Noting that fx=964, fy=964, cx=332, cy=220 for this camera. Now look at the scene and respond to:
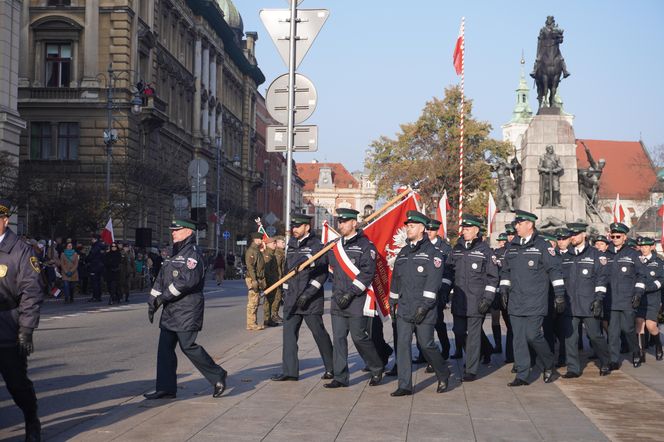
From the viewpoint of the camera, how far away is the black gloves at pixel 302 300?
10680mm

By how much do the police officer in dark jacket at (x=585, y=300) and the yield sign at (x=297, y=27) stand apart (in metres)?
4.58

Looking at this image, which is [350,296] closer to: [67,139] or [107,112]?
[107,112]

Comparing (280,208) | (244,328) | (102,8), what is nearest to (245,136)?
(280,208)

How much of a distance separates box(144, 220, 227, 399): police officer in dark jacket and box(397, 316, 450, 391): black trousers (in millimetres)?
1873

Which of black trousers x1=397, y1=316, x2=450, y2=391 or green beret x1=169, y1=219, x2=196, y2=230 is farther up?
green beret x1=169, y1=219, x2=196, y2=230

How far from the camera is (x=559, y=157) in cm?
2997

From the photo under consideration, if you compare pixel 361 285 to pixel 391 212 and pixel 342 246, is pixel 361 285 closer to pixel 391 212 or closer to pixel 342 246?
pixel 342 246

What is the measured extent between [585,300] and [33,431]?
773 centimetres

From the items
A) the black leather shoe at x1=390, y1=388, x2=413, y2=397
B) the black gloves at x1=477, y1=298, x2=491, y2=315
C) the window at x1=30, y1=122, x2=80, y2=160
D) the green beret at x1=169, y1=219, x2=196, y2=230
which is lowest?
the black leather shoe at x1=390, y1=388, x2=413, y2=397

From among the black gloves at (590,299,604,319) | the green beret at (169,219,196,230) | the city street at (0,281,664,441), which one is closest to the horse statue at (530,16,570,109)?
the city street at (0,281,664,441)

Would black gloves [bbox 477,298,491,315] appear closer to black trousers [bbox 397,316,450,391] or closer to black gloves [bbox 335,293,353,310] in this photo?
black trousers [bbox 397,316,450,391]

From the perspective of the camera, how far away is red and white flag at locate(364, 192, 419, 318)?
38.6 ft

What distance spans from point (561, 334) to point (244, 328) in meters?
8.36

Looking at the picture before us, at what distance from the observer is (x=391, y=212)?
1261cm
